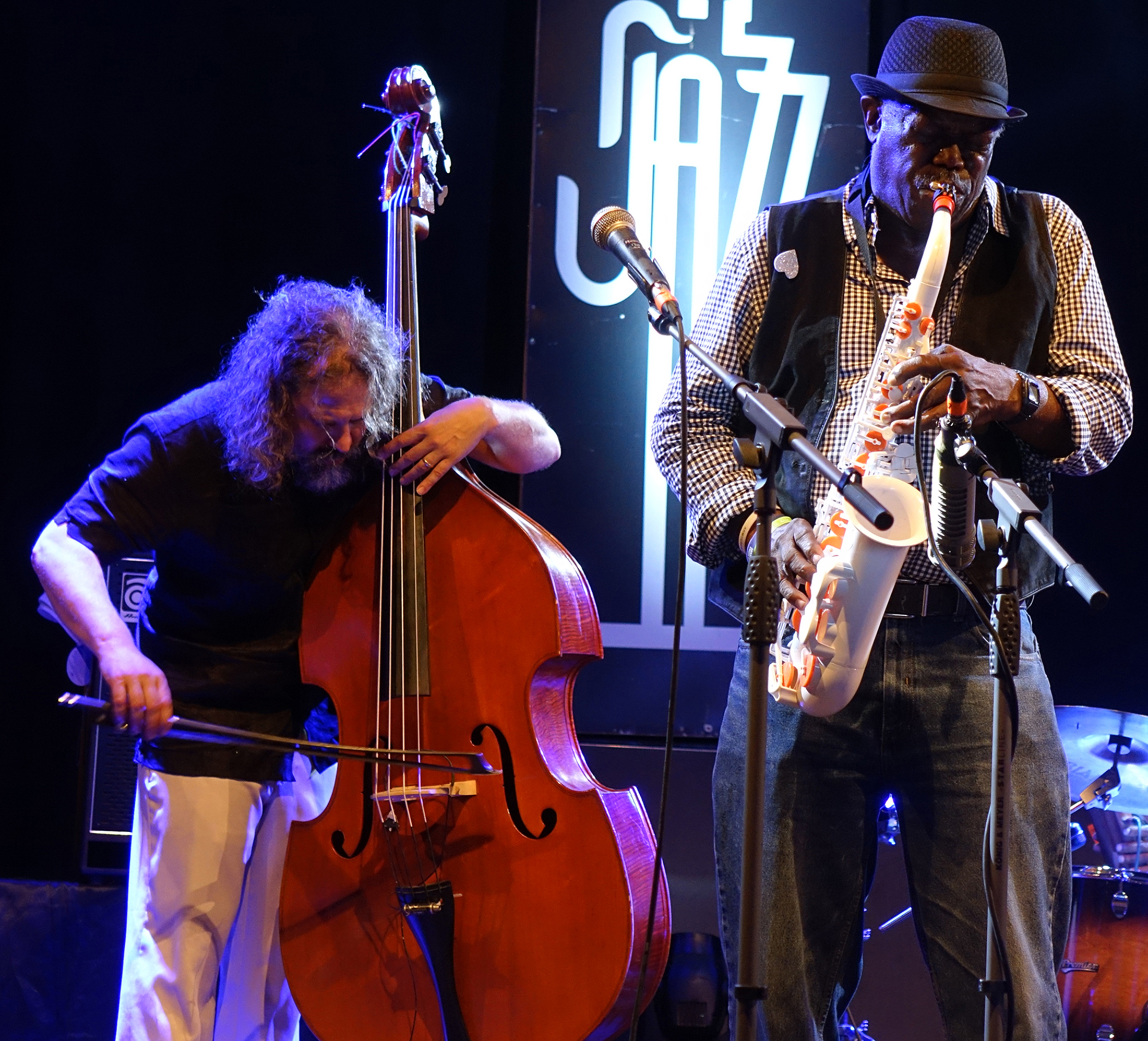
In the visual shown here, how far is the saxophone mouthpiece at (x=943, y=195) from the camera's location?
1.91 m

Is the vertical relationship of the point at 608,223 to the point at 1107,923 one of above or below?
above

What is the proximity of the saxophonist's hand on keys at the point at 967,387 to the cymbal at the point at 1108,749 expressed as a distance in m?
1.60

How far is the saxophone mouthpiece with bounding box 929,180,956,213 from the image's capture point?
191 centimetres

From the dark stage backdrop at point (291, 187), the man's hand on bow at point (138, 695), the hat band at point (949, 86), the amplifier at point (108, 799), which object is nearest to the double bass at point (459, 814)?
the man's hand on bow at point (138, 695)

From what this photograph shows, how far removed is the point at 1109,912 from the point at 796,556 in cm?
214

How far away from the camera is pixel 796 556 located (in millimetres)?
1823

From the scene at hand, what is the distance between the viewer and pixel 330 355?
2.16 meters

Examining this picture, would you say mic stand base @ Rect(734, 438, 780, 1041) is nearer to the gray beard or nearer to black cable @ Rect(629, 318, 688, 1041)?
black cable @ Rect(629, 318, 688, 1041)

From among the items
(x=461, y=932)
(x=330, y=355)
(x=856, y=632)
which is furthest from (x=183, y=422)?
(x=856, y=632)

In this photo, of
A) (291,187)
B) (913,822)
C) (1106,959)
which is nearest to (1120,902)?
(1106,959)

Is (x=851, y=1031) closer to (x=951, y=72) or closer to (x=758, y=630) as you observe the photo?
(x=758, y=630)

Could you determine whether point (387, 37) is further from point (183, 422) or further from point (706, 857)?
point (706, 857)

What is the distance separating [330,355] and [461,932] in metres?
1.00

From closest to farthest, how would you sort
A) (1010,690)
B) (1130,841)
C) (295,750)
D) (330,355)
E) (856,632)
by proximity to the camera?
(1010,690) < (856,632) < (295,750) < (330,355) < (1130,841)
